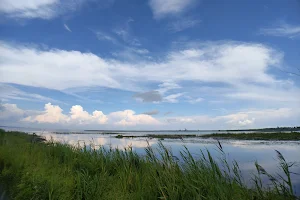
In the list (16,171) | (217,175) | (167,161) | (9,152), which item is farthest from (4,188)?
(217,175)

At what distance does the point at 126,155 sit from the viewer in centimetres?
1012

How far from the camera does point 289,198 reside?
511 cm

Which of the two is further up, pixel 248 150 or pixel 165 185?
pixel 165 185

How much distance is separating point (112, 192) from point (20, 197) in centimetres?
241

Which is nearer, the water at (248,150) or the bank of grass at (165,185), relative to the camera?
the bank of grass at (165,185)

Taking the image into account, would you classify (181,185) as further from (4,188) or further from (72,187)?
(4,188)

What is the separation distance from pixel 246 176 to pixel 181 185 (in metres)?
6.91

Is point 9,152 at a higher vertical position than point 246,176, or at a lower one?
higher

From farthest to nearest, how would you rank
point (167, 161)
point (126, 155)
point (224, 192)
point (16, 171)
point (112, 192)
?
1. point (126, 155)
2. point (16, 171)
3. point (167, 161)
4. point (112, 192)
5. point (224, 192)

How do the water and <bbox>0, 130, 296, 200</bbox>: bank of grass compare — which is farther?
the water

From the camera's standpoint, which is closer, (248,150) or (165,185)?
(165,185)

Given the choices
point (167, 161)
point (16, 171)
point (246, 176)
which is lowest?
point (246, 176)

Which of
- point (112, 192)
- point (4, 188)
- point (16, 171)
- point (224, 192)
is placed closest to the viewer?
point (224, 192)

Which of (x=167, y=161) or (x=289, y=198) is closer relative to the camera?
(x=289, y=198)
